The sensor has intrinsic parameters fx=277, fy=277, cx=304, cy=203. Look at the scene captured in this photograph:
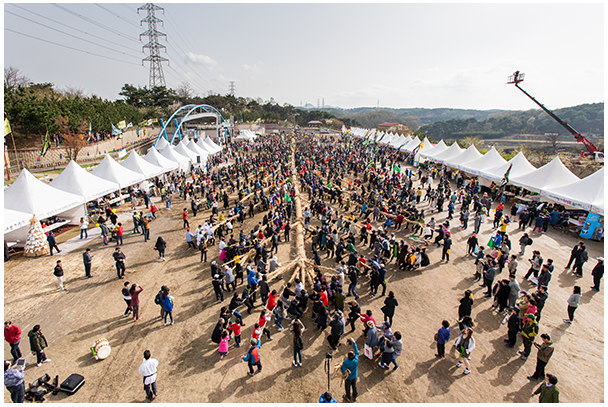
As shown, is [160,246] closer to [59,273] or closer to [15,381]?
[59,273]

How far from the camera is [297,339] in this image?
6.55m

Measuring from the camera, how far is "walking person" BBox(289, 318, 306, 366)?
6473 mm

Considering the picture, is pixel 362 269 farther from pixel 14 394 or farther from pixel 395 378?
pixel 14 394

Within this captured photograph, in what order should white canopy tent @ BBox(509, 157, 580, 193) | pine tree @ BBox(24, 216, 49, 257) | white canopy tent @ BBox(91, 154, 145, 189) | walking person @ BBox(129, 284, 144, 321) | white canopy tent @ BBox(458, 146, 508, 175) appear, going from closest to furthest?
walking person @ BBox(129, 284, 144, 321)
pine tree @ BBox(24, 216, 49, 257)
white canopy tent @ BBox(509, 157, 580, 193)
white canopy tent @ BBox(91, 154, 145, 189)
white canopy tent @ BBox(458, 146, 508, 175)

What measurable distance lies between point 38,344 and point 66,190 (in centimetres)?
1215

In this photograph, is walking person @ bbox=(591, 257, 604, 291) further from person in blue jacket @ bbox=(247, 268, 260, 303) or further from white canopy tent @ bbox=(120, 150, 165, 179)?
white canopy tent @ bbox=(120, 150, 165, 179)

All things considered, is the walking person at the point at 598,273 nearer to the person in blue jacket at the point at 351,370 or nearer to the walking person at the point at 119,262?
the person in blue jacket at the point at 351,370

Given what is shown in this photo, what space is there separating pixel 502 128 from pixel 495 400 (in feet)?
516

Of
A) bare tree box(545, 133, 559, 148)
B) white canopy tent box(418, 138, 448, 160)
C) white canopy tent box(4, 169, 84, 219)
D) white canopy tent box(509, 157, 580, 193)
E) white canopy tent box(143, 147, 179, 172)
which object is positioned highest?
bare tree box(545, 133, 559, 148)

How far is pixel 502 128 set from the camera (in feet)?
426

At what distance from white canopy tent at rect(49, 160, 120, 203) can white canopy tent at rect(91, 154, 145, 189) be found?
156 centimetres

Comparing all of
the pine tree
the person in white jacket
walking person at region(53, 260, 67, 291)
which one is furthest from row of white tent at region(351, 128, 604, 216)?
the pine tree

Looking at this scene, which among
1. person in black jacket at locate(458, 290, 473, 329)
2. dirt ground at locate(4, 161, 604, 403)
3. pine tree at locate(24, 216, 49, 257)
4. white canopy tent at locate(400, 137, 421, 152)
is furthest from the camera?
white canopy tent at locate(400, 137, 421, 152)

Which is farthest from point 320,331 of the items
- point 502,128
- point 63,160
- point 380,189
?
point 502,128
